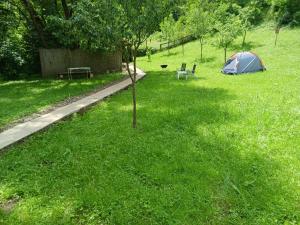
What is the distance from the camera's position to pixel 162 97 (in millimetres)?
12039

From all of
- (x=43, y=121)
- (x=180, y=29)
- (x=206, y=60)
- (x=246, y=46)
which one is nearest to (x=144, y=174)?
(x=43, y=121)

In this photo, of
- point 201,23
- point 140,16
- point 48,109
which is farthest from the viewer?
point 201,23

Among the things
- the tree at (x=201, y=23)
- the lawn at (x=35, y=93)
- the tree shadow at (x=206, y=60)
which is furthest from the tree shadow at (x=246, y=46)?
the lawn at (x=35, y=93)

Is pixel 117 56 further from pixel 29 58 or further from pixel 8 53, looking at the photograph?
pixel 8 53

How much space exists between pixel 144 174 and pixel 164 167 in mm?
468

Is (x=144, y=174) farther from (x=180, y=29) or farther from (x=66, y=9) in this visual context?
(x=180, y=29)

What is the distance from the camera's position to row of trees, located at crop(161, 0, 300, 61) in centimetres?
2138

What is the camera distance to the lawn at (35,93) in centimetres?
1023

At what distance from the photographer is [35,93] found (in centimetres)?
1363

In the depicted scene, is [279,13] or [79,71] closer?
[79,71]

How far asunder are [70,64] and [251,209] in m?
16.9

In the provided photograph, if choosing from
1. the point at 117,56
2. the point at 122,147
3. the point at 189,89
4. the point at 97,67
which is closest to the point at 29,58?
the point at 97,67

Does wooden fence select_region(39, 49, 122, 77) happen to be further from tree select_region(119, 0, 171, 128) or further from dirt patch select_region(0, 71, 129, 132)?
tree select_region(119, 0, 171, 128)

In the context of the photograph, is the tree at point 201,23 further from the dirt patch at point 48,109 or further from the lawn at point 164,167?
the lawn at point 164,167
